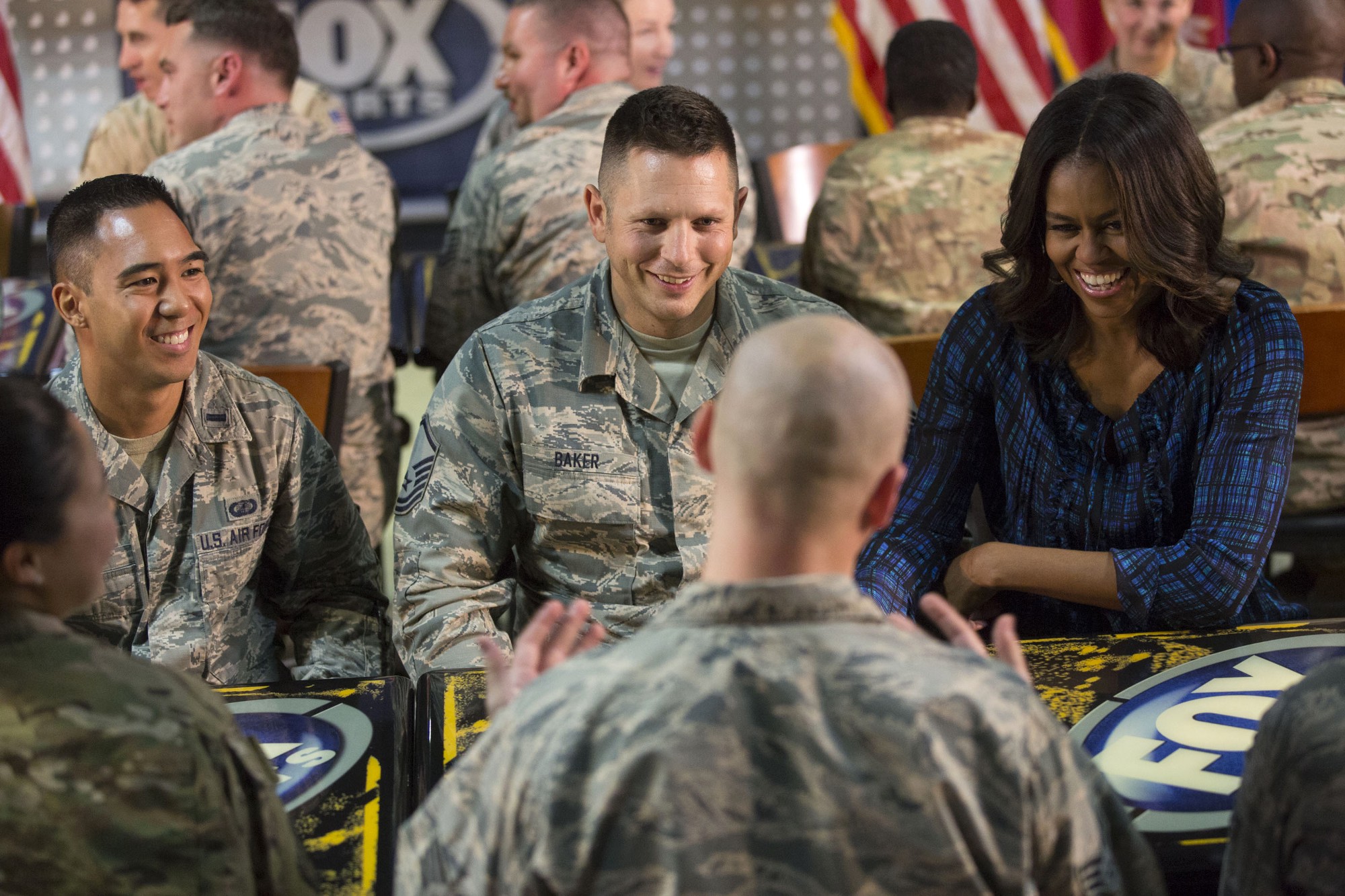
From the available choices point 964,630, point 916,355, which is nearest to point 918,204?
point 916,355

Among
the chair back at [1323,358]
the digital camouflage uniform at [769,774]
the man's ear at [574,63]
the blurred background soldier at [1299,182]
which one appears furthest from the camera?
the man's ear at [574,63]

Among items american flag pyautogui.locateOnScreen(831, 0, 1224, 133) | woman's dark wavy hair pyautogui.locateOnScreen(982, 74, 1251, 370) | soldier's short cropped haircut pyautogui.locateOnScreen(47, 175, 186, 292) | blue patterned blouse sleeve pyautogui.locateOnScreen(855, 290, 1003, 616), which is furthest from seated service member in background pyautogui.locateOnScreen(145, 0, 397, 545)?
american flag pyautogui.locateOnScreen(831, 0, 1224, 133)

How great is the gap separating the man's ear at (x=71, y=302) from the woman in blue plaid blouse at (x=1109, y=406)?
1.21 metres

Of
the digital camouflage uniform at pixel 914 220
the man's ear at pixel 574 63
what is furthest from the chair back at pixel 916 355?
the man's ear at pixel 574 63

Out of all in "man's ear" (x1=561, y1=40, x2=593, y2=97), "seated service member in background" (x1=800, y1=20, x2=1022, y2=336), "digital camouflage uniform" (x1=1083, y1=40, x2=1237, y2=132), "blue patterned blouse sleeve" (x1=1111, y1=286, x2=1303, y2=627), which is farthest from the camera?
"digital camouflage uniform" (x1=1083, y1=40, x2=1237, y2=132)

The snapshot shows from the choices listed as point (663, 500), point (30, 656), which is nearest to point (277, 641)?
point (663, 500)

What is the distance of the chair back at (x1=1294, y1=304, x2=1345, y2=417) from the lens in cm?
227

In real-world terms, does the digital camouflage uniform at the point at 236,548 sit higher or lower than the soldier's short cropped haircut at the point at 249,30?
lower

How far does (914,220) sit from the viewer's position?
3352 mm

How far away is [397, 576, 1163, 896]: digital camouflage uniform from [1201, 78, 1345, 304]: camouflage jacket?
2.18 metres

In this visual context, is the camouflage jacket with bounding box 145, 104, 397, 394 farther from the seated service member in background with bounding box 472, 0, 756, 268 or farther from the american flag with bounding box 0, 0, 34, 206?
the american flag with bounding box 0, 0, 34, 206

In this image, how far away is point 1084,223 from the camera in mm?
1903

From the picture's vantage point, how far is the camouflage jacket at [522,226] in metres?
3.23

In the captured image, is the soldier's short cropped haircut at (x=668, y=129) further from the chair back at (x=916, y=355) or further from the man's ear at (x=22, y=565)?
the man's ear at (x=22, y=565)
